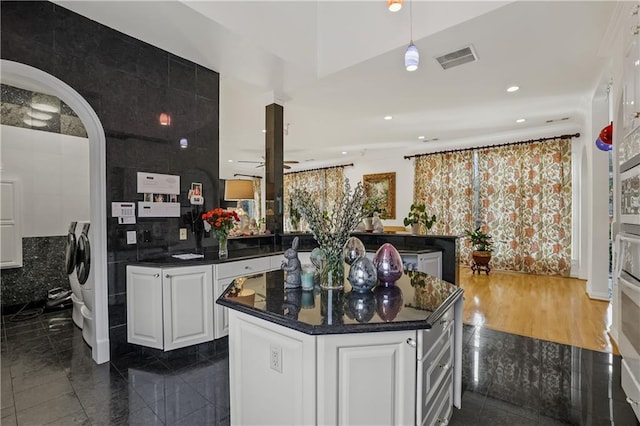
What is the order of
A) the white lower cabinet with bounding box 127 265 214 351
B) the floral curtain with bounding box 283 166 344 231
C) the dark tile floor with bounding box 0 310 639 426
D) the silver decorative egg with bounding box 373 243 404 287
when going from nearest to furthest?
the silver decorative egg with bounding box 373 243 404 287 < the dark tile floor with bounding box 0 310 639 426 < the white lower cabinet with bounding box 127 265 214 351 < the floral curtain with bounding box 283 166 344 231

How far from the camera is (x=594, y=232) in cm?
440

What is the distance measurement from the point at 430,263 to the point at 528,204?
3.88m

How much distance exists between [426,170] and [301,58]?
5.05m

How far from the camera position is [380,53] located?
3023 mm

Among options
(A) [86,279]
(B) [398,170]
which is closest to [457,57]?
(A) [86,279]

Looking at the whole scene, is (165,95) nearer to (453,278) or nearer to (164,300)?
(164,300)

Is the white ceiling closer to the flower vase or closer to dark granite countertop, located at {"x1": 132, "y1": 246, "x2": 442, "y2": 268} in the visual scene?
the flower vase

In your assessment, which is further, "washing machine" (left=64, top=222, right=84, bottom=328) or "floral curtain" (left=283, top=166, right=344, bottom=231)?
"floral curtain" (left=283, top=166, right=344, bottom=231)

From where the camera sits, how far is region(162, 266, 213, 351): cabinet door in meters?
2.66

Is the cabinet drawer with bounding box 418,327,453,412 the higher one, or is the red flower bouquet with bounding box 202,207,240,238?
the red flower bouquet with bounding box 202,207,240,238

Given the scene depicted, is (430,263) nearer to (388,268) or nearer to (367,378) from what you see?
(388,268)

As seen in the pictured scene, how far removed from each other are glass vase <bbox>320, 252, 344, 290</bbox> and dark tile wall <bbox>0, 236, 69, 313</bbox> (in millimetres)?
4229

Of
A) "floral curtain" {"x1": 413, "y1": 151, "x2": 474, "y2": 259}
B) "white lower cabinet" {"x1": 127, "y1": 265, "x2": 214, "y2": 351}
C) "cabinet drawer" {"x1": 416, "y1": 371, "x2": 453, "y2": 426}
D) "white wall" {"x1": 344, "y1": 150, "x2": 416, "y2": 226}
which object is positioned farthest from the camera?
"white wall" {"x1": 344, "y1": 150, "x2": 416, "y2": 226}

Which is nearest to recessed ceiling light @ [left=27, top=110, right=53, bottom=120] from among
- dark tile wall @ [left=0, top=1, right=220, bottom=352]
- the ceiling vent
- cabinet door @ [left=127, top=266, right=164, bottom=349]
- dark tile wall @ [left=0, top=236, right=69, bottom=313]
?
dark tile wall @ [left=0, top=236, right=69, bottom=313]
